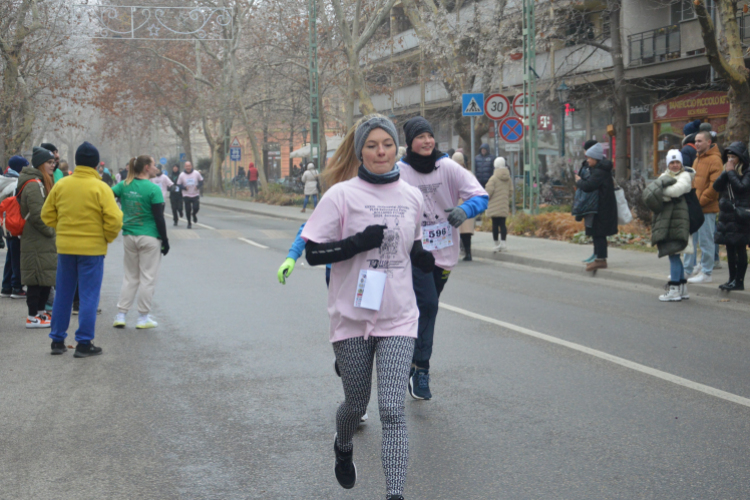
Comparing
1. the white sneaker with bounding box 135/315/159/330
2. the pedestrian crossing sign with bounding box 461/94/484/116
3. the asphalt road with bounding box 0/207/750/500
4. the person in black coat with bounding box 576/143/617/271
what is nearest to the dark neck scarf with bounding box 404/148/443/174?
the asphalt road with bounding box 0/207/750/500

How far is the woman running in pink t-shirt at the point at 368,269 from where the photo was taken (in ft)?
12.5

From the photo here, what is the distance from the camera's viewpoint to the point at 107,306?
10492 millimetres

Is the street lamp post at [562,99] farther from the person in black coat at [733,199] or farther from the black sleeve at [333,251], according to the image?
Answer: the black sleeve at [333,251]

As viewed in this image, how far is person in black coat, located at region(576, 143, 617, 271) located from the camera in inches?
492

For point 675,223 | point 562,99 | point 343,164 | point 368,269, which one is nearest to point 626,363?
point 343,164

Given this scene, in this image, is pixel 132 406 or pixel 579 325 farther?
pixel 579 325

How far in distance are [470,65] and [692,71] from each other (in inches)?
254

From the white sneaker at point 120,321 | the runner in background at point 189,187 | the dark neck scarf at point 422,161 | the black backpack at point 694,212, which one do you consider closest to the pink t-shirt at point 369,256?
the dark neck scarf at point 422,161

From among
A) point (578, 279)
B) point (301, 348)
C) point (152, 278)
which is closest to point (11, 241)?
point (152, 278)

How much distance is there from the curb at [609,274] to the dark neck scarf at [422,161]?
6254 mm

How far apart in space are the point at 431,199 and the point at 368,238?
1.96m

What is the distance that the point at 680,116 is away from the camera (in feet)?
89.6

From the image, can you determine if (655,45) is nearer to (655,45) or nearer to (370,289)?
(655,45)

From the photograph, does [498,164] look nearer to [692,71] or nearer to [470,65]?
[470,65]
